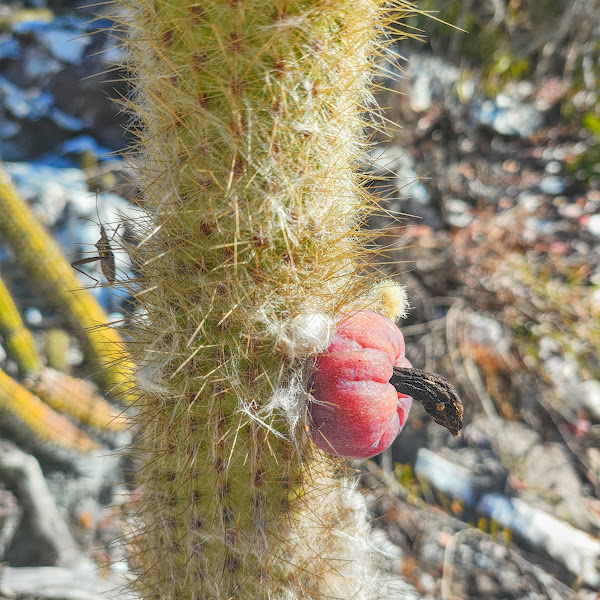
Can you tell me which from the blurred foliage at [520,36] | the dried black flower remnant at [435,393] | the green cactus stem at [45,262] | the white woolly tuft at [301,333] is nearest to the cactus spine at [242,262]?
the white woolly tuft at [301,333]

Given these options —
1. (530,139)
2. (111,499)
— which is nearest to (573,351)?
(530,139)

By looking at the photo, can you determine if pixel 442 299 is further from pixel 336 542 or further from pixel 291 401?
pixel 291 401

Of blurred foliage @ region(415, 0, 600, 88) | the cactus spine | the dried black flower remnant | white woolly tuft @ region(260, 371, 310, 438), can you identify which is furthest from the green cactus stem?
blurred foliage @ region(415, 0, 600, 88)

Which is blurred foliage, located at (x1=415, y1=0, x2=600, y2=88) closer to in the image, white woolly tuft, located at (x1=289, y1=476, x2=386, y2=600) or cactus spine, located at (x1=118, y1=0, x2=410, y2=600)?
cactus spine, located at (x1=118, y1=0, x2=410, y2=600)

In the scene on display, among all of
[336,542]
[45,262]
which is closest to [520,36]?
[45,262]

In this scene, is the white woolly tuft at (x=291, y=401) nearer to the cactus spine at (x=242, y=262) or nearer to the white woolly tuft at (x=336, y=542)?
the cactus spine at (x=242, y=262)
